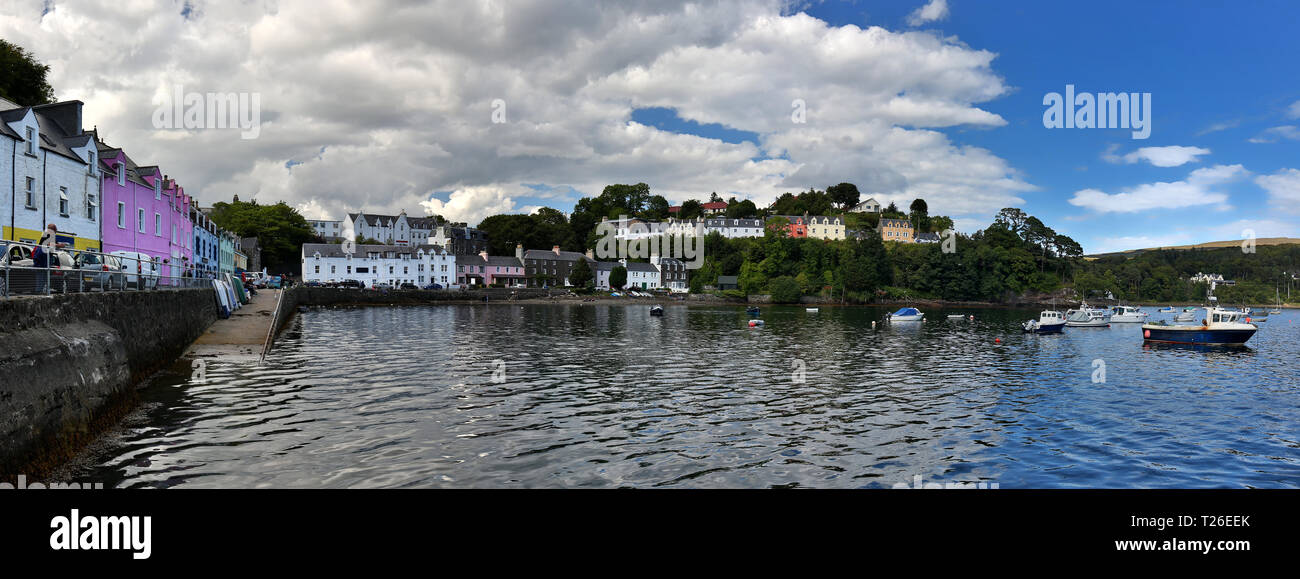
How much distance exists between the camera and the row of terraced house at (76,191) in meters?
27.9

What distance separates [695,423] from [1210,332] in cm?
4775

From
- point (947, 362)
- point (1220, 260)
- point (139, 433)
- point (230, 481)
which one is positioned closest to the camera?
point (230, 481)

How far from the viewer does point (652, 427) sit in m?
17.6

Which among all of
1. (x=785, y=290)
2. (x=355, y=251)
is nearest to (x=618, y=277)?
(x=785, y=290)

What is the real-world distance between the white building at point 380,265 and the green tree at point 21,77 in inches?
2504

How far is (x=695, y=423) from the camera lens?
18250 mm

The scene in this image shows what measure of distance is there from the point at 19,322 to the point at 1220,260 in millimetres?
268472

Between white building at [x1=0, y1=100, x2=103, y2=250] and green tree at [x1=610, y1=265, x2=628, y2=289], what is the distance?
114396mm

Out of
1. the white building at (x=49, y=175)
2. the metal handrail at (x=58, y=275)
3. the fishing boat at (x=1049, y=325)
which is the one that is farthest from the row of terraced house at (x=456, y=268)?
the fishing boat at (x=1049, y=325)

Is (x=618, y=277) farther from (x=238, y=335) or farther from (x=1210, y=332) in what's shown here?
(x=238, y=335)

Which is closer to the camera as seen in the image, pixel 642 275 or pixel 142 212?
pixel 142 212
